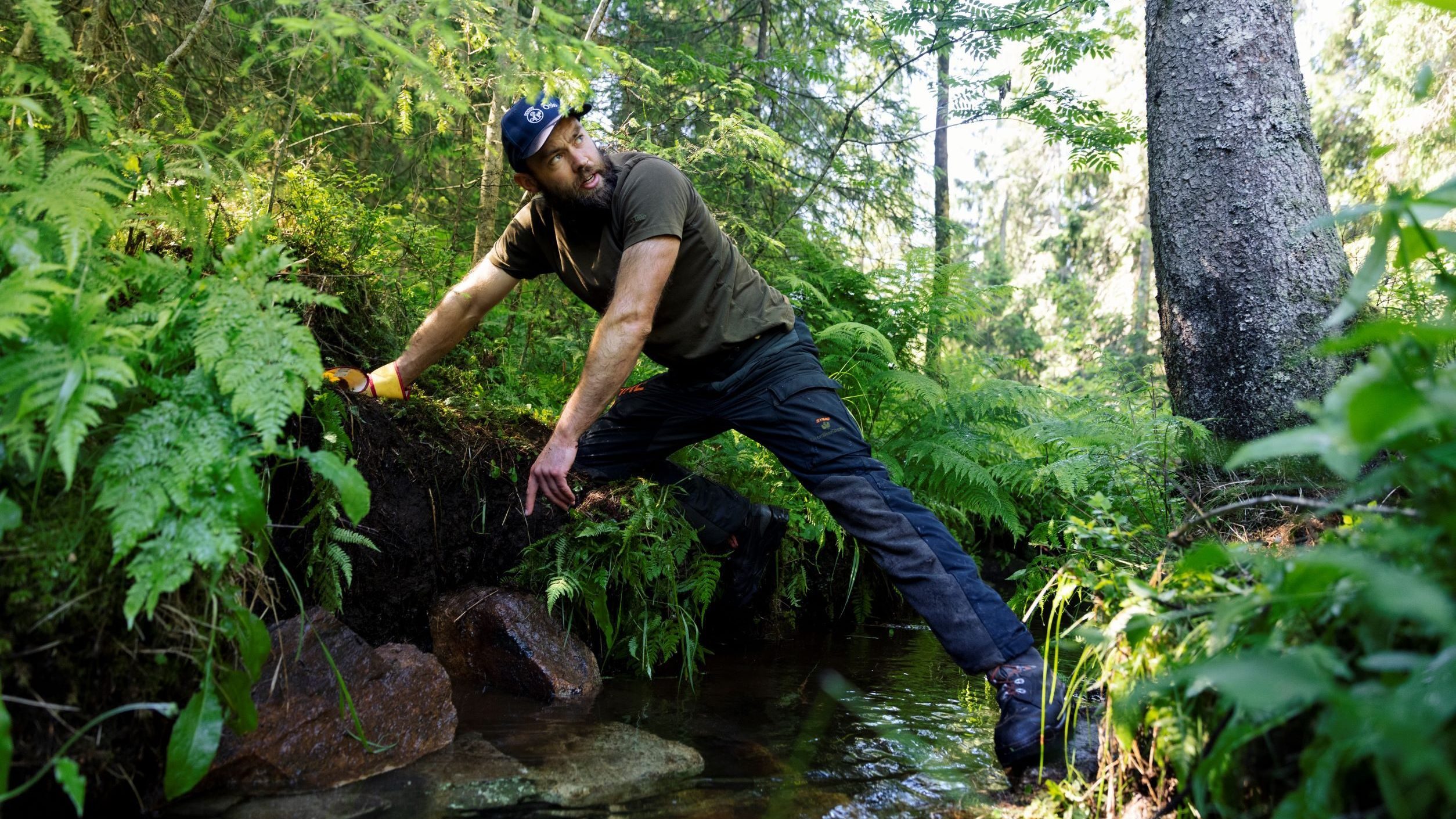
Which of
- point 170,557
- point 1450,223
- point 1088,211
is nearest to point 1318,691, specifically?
point 170,557

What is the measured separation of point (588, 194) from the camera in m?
3.83

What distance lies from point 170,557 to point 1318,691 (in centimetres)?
232

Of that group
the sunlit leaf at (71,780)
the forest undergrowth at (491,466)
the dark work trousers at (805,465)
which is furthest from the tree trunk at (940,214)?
the sunlit leaf at (71,780)

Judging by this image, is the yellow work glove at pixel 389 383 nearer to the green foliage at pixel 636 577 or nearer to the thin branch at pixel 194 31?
the green foliage at pixel 636 577

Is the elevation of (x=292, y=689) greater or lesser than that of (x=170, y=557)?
lesser

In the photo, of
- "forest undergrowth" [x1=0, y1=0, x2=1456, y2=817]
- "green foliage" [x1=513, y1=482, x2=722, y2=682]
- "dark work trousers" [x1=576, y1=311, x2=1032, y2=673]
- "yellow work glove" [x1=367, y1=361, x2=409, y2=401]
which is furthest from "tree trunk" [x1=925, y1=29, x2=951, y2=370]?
"yellow work glove" [x1=367, y1=361, x2=409, y2=401]

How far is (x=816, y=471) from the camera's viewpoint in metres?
3.71

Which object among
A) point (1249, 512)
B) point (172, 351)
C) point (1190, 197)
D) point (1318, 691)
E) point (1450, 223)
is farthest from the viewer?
point (1450, 223)

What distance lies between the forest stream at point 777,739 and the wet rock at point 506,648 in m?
0.10

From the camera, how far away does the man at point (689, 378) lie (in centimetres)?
326

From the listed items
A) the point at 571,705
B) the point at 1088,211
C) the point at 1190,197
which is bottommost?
the point at 571,705

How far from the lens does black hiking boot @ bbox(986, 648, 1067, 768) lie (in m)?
2.96

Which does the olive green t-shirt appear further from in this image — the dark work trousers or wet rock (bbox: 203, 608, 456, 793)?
wet rock (bbox: 203, 608, 456, 793)

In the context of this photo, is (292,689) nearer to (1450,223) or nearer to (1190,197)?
(1190,197)
